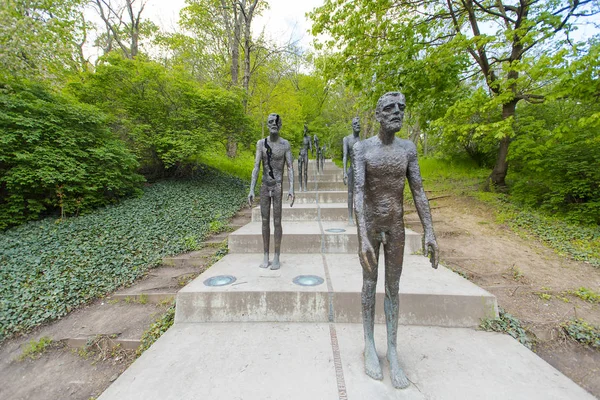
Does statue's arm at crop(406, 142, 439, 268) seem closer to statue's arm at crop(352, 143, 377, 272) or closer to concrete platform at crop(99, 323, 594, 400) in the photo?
statue's arm at crop(352, 143, 377, 272)

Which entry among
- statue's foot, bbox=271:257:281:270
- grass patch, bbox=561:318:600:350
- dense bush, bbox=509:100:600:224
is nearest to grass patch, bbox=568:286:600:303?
grass patch, bbox=561:318:600:350

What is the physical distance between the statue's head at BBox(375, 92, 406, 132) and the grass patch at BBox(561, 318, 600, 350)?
3.18 metres

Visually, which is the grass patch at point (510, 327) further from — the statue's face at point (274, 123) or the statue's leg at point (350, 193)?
the statue's face at point (274, 123)

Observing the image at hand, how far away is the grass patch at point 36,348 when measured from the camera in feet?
9.50

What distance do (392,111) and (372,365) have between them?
2.03 m

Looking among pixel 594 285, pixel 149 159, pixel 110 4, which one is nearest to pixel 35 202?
pixel 149 159

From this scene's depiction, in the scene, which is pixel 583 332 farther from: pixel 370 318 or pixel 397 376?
pixel 370 318

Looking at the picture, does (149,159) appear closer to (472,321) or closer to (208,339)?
A: (208,339)

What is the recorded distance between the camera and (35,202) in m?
5.80

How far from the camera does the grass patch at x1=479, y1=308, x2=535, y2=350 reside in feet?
8.56

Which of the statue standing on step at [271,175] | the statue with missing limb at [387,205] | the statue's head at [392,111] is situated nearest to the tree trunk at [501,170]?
the statue standing on step at [271,175]

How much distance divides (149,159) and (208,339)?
8.00m

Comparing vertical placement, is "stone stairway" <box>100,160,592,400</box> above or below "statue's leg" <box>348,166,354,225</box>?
below

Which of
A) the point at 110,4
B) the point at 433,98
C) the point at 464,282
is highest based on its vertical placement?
the point at 110,4
